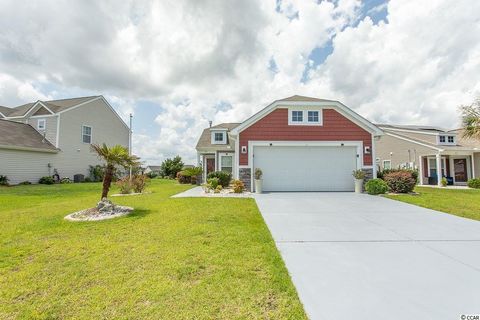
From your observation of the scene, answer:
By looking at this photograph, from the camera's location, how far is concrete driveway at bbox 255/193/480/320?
8.35 ft

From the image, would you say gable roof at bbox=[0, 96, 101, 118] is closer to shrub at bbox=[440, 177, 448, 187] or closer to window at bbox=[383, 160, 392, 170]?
window at bbox=[383, 160, 392, 170]

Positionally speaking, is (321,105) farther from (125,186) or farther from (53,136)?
(53,136)

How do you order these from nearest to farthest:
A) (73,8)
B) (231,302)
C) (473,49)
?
(231,302), (73,8), (473,49)

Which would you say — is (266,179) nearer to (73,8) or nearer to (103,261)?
(103,261)

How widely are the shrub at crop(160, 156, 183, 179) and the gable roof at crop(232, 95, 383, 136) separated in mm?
19478

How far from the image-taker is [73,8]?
30.9 feet

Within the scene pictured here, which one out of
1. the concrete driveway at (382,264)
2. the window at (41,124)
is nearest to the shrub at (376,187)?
the concrete driveway at (382,264)

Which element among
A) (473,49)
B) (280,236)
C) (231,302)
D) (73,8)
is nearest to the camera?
(231,302)

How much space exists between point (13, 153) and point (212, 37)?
1687cm

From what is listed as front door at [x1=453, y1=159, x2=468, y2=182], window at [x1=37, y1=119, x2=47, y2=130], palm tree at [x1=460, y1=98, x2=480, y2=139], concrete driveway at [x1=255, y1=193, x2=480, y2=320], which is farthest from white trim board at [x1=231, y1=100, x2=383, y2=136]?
window at [x1=37, y1=119, x2=47, y2=130]

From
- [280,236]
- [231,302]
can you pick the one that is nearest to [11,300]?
[231,302]

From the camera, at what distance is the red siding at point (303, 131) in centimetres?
1326

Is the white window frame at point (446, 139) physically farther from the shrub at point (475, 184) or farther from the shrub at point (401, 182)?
the shrub at point (401, 182)

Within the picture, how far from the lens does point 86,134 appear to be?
22.7 meters
